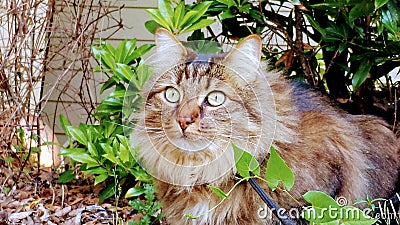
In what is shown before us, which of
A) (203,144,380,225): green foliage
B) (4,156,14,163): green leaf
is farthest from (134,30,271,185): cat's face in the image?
(4,156,14,163): green leaf

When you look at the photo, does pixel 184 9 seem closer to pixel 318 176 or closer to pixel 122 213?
pixel 318 176

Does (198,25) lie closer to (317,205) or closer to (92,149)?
(92,149)

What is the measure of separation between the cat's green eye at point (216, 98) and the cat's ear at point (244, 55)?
99 millimetres

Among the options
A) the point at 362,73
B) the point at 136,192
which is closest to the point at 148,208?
the point at 136,192

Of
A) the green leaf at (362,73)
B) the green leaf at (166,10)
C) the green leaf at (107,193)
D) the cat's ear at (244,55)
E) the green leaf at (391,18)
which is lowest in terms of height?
the green leaf at (107,193)

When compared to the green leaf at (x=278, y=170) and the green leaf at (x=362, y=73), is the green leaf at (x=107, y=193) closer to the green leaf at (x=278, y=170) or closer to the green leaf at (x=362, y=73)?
the green leaf at (x=362, y=73)

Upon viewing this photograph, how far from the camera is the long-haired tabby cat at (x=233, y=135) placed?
1569 mm

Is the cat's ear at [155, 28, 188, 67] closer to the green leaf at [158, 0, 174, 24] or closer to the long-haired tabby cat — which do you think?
the long-haired tabby cat

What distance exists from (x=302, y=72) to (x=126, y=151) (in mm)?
900

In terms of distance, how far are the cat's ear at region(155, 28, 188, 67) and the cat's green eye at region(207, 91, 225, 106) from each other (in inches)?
6.7

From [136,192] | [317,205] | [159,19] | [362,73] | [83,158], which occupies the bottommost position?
[136,192]

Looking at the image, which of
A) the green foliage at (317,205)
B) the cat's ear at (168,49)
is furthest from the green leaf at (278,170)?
the cat's ear at (168,49)

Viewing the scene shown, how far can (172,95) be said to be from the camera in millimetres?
1599

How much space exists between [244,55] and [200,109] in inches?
9.0
